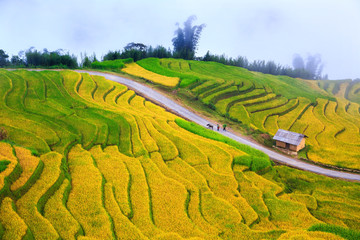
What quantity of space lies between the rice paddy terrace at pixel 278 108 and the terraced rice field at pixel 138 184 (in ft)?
37.9

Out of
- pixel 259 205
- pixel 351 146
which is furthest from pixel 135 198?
pixel 351 146

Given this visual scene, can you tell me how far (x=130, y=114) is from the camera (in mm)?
28203

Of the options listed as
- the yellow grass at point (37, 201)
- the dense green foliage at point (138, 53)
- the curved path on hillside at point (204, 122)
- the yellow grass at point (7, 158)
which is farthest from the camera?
the dense green foliage at point (138, 53)

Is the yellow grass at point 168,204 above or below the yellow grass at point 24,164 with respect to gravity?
below

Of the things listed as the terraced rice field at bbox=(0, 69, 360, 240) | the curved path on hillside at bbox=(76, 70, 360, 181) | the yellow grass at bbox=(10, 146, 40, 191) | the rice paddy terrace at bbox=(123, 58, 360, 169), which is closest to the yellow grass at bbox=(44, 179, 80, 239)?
the terraced rice field at bbox=(0, 69, 360, 240)

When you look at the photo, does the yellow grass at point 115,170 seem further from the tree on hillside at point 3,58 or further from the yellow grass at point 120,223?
the tree on hillside at point 3,58

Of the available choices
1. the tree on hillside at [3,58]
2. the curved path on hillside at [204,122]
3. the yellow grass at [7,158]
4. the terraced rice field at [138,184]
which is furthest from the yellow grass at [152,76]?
the yellow grass at [7,158]

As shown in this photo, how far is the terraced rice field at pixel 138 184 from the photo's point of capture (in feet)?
42.0

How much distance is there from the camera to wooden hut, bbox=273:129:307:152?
29.2 meters

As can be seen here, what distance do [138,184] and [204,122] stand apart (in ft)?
64.0

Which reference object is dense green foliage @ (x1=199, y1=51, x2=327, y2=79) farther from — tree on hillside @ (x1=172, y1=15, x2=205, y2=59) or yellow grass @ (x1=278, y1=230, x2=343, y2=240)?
yellow grass @ (x1=278, y1=230, x2=343, y2=240)

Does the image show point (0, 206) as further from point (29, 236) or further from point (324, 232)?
point (324, 232)

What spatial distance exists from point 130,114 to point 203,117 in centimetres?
1236

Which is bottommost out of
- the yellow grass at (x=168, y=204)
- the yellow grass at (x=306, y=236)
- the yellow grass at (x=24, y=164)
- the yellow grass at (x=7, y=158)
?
the yellow grass at (x=168, y=204)
